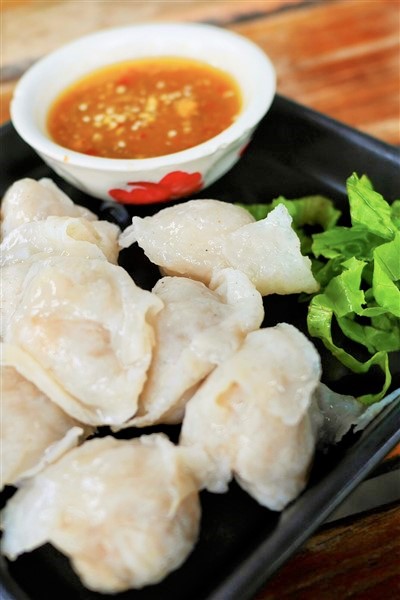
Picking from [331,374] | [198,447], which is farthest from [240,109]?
[198,447]

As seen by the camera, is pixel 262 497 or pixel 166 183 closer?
pixel 262 497

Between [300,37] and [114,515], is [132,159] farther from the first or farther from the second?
[300,37]

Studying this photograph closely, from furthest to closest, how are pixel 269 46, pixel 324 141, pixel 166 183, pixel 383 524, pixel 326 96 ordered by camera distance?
pixel 269 46, pixel 326 96, pixel 324 141, pixel 166 183, pixel 383 524

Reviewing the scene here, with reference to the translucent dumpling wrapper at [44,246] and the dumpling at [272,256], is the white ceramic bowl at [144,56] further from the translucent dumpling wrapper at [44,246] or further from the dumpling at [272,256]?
the dumpling at [272,256]

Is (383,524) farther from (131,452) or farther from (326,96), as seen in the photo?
(326,96)

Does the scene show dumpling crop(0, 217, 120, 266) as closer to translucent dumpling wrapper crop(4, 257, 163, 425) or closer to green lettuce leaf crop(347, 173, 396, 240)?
translucent dumpling wrapper crop(4, 257, 163, 425)

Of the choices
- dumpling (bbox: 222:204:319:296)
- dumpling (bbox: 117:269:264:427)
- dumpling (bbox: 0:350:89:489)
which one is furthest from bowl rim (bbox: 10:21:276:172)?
dumpling (bbox: 0:350:89:489)

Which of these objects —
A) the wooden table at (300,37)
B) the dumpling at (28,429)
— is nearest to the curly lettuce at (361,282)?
the dumpling at (28,429)

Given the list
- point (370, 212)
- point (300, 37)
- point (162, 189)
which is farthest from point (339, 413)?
point (300, 37)
